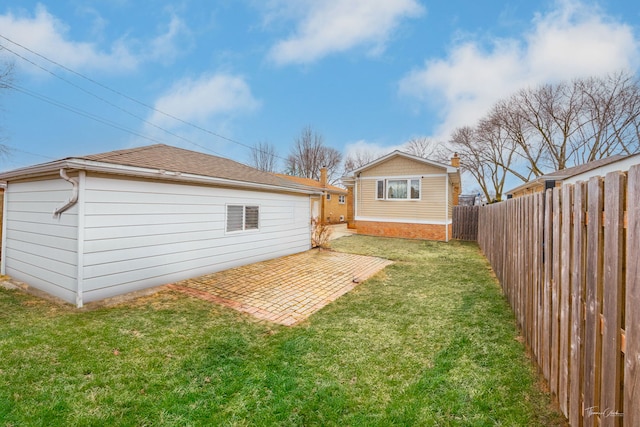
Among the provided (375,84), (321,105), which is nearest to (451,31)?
(375,84)

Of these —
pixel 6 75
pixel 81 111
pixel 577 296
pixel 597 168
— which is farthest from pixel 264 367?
pixel 81 111

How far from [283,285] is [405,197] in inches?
417

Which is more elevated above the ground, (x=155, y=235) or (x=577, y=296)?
(x=155, y=235)

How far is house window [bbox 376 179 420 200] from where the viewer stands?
14859 millimetres

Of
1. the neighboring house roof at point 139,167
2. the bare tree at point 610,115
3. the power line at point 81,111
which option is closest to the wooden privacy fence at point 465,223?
the neighboring house roof at point 139,167

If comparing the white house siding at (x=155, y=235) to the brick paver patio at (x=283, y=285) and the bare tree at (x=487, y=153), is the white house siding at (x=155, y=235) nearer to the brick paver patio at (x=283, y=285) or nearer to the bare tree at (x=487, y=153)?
the brick paver patio at (x=283, y=285)

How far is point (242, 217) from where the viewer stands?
7.95 m

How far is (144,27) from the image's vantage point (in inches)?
694

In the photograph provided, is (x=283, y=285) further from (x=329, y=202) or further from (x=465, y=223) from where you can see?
(x=329, y=202)

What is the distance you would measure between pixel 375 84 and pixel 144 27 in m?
15.8

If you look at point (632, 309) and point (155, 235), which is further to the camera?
point (155, 235)

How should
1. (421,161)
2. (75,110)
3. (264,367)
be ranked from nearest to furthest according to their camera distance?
1. (264,367)
2. (421,161)
3. (75,110)

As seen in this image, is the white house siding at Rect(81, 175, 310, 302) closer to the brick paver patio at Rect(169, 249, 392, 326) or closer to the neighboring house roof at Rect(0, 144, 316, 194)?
the neighboring house roof at Rect(0, 144, 316, 194)

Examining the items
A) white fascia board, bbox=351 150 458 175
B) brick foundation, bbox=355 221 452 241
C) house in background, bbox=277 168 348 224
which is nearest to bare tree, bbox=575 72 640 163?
white fascia board, bbox=351 150 458 175
